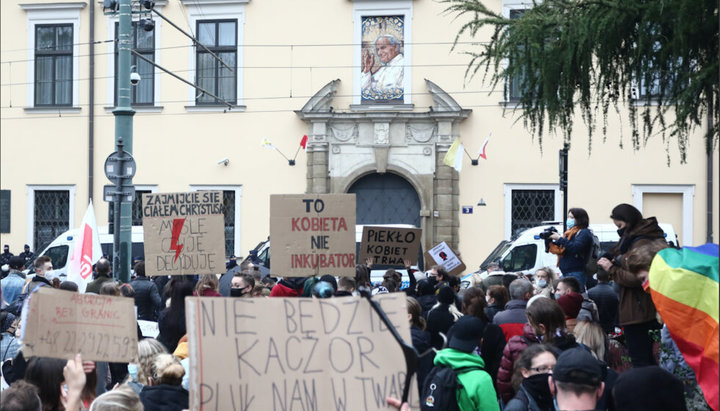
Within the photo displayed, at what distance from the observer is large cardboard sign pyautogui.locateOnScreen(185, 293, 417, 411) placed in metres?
4.11

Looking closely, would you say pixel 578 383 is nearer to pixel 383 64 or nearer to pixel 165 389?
pixel 165 389

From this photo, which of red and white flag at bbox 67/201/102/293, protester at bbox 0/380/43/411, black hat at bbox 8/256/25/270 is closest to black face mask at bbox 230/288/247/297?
red and white flag at bbox 67/201/102/293

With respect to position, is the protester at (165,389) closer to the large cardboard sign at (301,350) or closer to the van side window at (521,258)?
the large cardboard sign at (301,350)

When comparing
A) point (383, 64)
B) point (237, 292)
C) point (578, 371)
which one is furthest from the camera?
point (383, 64)

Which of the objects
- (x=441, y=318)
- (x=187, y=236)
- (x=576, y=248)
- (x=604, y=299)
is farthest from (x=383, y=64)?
(x=441, y=318)

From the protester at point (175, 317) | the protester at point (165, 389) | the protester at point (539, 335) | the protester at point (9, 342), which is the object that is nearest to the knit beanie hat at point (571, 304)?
the protester at point (539, 335)

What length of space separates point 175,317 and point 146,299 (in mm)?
2758

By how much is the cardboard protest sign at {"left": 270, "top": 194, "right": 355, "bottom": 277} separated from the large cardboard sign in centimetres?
451

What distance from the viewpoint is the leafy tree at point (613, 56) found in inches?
313

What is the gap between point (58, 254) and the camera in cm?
2027

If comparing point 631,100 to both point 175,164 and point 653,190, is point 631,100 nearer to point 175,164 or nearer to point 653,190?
point 653,190

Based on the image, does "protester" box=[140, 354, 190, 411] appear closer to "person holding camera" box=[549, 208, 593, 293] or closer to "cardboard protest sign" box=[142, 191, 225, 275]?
"cardboard protest sign" box=[142, 191, 225, 275]

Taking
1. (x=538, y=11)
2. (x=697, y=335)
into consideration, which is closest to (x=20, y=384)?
(x=697, y=335)

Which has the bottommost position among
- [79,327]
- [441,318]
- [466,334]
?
[441,318]
